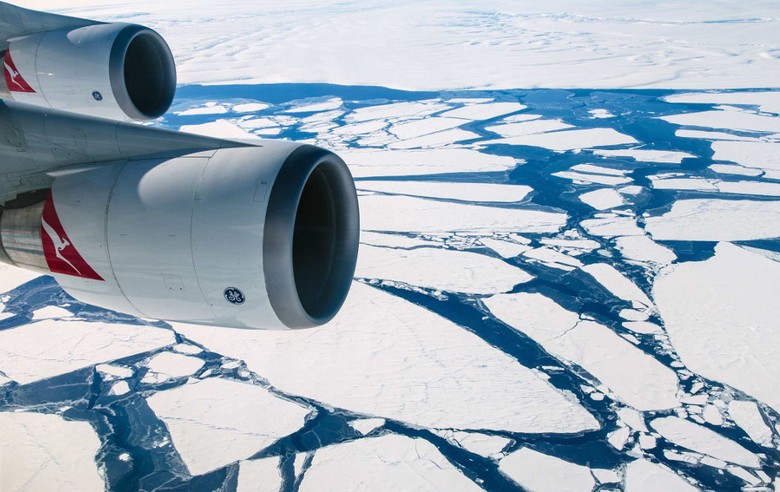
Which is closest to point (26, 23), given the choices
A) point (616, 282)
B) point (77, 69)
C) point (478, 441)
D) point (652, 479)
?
point (77, 69)

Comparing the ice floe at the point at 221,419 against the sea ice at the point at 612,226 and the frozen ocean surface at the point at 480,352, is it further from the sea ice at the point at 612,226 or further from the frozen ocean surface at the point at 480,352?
the sea ice at the point at 612,226

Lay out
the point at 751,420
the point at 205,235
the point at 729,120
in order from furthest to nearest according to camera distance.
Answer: the point at 729,120 → the point at 751,420 → the point at 205,235

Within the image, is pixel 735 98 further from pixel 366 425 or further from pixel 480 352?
pixel 366 425

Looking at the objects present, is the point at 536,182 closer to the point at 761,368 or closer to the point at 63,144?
the point at 761,368

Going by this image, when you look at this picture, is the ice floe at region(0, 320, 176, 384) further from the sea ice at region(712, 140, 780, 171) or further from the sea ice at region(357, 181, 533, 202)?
the sea ice at region(712, 140, 780, 171)

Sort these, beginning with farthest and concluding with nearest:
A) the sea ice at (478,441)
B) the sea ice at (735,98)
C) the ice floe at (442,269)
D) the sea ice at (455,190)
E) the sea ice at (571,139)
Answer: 1. the sea ice at (735,98)
2. the sea ice at (571,139)
3. the sea ice at (455,190)
4. the ice floe at (442,269)
5. the sea ice at (478,441)

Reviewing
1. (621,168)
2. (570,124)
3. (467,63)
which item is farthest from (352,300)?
(467,63)

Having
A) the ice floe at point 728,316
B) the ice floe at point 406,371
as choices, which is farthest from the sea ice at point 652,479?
the ice floe at point 728,316
